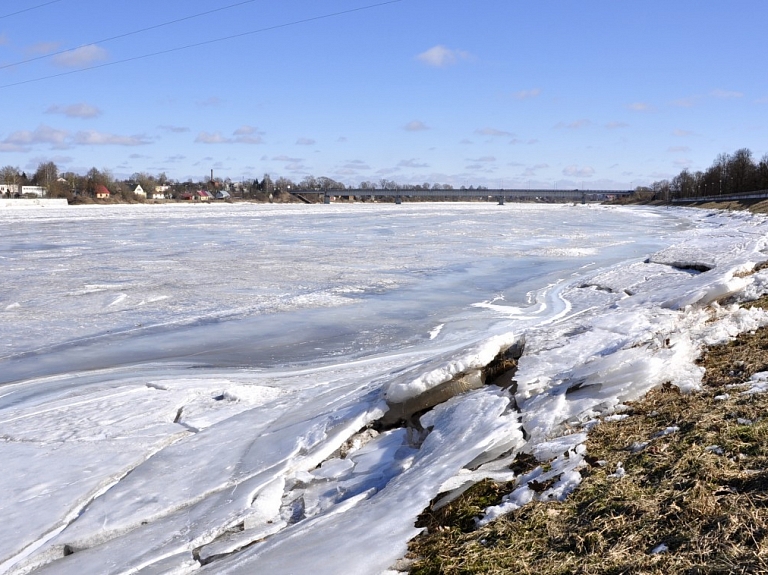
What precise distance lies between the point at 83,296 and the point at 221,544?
464 inches

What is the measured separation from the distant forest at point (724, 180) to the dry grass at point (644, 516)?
328ft

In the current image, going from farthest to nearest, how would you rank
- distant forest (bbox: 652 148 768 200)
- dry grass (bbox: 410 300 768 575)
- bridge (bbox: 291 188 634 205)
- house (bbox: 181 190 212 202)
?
1. bridge (bbox: 291 188 634 205)
2. house (bbox: 181 190 212 202)
3. distant forest (bbox: 652 148 768 200)
4. dry grass (bbox: 410 300 768 575)

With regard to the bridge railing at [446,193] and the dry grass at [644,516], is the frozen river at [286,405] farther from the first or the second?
the bridge railing at [446,193]

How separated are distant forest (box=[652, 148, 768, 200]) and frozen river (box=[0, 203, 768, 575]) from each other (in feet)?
312

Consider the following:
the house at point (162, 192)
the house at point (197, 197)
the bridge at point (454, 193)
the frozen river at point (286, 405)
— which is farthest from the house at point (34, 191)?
the frozen river at point (286, 405)

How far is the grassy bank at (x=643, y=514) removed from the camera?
3254 mm

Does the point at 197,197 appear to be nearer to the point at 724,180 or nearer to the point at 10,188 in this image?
the point at 10,188

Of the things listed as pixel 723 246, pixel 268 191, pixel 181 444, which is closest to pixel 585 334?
pixel 181 444

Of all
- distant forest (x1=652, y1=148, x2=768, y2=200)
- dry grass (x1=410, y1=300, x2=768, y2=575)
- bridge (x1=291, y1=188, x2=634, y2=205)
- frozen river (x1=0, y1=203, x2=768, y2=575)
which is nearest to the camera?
dry grass (x1=410, y1=300, x2=768, y2=575)

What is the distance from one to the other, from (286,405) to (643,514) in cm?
452

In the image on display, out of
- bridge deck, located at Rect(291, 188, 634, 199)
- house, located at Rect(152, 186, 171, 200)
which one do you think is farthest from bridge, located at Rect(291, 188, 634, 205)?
house, located at Rect(152, 186, 171, 200)

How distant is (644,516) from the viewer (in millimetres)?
3666

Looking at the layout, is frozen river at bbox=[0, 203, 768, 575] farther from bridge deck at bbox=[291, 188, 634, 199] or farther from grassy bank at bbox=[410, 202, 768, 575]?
bridge deck at bbox=[291, 188, 634, 199]

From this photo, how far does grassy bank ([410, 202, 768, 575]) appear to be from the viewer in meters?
3.25
